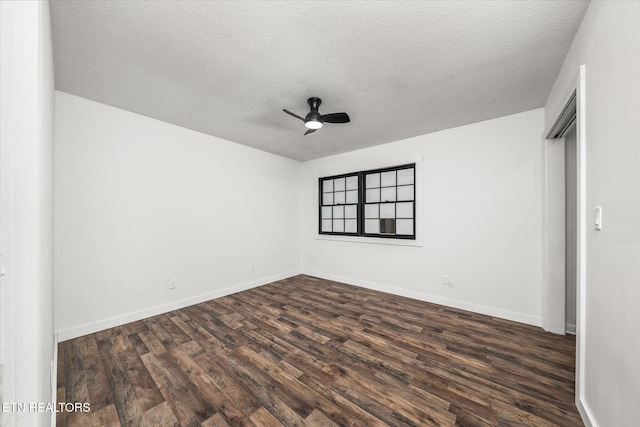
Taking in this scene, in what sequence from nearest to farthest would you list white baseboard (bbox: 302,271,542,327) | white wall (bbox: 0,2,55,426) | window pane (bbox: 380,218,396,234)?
white wall (bbox: 0,2,55,426) → white baseboard (bbox: 302,271,542,327) → window pane (bbox: 380,218,396,234)

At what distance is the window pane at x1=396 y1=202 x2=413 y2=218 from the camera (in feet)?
13.2

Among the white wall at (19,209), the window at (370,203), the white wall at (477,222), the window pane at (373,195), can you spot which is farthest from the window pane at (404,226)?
the white wall at (19,209)

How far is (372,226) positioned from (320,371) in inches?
113

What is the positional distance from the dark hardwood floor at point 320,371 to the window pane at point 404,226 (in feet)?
4.37

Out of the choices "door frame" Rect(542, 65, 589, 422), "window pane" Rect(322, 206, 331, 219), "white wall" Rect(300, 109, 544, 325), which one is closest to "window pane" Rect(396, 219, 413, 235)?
"white wall" Rect(300, 109, 544, 325)

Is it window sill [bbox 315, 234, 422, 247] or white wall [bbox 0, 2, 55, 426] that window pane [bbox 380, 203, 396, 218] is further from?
white wall [bbox 0, 2, 55, 426]

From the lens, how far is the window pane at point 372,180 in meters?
4.46

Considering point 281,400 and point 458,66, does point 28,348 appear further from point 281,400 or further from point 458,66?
point 458,66

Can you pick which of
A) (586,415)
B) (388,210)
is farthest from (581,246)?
(388,210)

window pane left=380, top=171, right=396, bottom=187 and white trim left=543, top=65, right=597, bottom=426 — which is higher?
window pane left=380, top=171, right=396, bottom=187

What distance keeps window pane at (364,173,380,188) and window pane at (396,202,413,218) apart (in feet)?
1.88

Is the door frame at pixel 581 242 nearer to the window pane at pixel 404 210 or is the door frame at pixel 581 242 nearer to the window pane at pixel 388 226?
the window pane at pixel 404 210

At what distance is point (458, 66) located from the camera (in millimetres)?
2119

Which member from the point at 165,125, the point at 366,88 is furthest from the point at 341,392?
the point at 165,125
